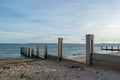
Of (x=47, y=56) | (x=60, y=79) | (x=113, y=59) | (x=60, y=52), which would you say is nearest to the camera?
(x=60, y=79)

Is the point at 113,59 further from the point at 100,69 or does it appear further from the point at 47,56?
the point at 47,56

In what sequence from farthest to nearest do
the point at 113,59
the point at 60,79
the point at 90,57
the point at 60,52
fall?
the point at 60,52, the point at 90,57, the point at 113,59, the point at 60,79

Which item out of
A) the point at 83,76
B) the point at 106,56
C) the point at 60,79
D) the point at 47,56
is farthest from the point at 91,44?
the point at 47,56

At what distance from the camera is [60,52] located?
13.5 m

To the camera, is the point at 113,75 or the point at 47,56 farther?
the point at 47,56

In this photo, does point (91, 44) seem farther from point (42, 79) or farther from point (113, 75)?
point (42, 79)

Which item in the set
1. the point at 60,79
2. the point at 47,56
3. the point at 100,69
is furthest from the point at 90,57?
the point at 47,56

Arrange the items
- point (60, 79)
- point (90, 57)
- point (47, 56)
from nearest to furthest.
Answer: point (60, 79)
point (90, 57)
point (47, 56)

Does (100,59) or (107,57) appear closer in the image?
(107,57)

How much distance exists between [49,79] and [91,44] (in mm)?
3400

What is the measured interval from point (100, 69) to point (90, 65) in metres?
0.94

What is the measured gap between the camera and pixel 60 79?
742cm

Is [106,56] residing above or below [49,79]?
above

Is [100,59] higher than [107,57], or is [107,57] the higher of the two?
[107,57]
